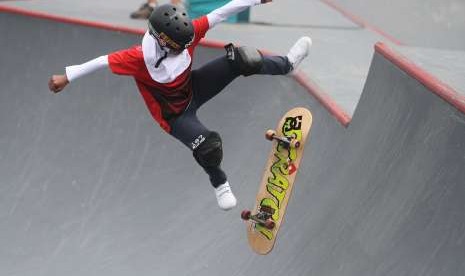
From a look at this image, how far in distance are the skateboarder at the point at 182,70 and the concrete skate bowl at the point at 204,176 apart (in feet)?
2.96

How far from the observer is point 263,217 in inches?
260

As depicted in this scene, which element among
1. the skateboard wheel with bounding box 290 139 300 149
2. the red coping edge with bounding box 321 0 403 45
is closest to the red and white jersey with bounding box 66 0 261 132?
the skateboard wheel with bounding box 290 139 300 149

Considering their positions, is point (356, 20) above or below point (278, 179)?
below

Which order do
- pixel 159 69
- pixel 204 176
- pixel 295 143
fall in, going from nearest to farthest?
pixel 159 69 → pixel 295 143 → pixel 204 176

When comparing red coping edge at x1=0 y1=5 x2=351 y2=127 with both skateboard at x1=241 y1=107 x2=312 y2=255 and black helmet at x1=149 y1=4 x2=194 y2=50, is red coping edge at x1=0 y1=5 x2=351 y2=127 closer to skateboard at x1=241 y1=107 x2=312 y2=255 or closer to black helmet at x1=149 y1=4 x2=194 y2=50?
skateboard at x1=241 y1=107 x2=312 y2=255

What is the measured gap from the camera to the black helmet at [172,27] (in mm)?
5773

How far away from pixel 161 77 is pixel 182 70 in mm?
163

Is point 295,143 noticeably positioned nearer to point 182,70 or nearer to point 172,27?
point 182,70

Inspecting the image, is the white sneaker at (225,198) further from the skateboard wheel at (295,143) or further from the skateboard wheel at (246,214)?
the skateboard wheel at (295,143)

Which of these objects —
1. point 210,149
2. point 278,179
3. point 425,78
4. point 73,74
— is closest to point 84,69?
point 73,74

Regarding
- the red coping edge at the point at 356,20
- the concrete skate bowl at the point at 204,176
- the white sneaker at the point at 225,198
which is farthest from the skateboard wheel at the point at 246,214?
the red coping edge at the point at 356,20

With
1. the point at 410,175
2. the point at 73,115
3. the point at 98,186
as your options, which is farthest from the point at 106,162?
the point at 410,175

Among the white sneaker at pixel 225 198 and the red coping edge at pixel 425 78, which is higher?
the red coping edge at pixel 425 78

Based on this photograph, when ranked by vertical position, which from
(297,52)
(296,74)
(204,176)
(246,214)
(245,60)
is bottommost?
(204,176)
